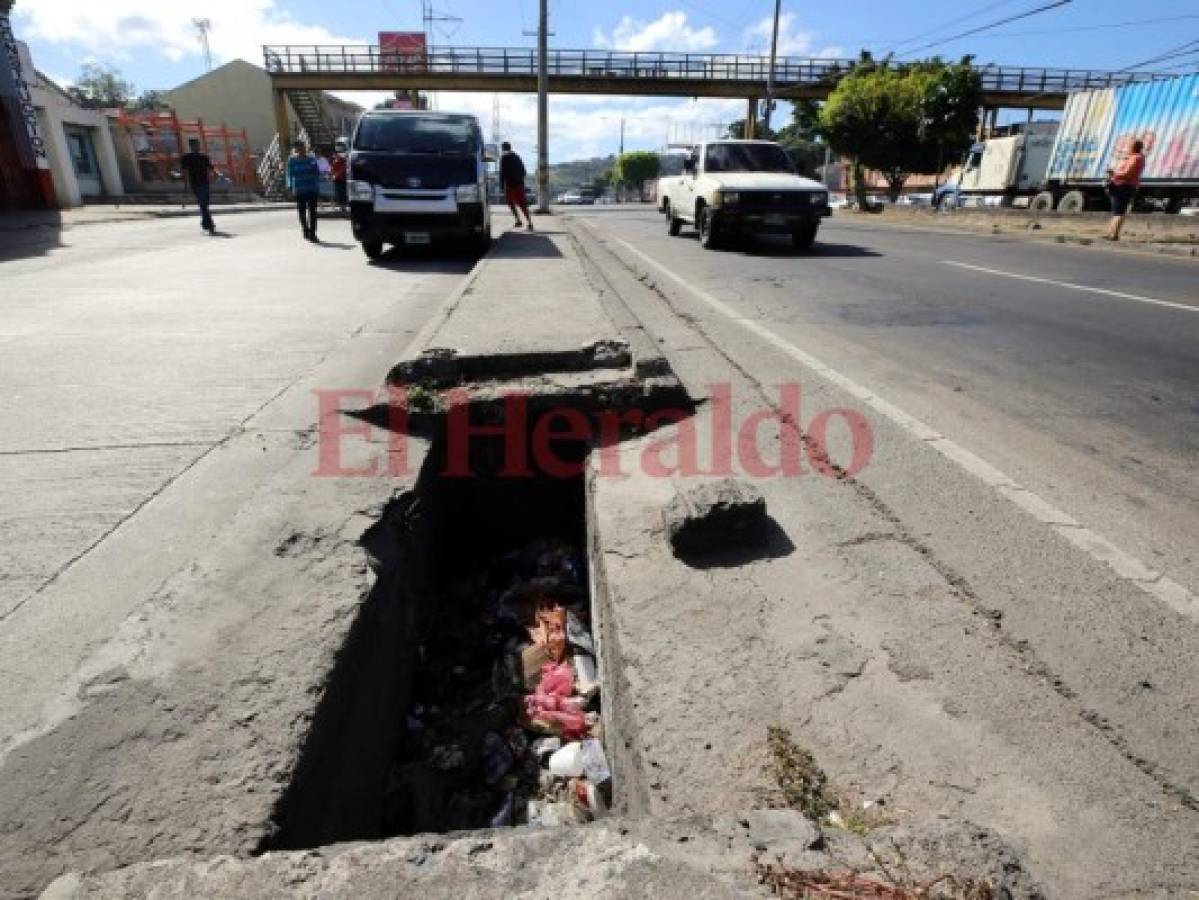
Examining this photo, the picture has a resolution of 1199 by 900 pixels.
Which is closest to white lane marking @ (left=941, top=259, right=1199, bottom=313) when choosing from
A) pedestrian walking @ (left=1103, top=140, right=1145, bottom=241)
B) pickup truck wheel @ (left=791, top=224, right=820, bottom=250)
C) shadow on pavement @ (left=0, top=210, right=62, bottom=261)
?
pickup truck wheel @ (left=791, top=224, right=820, bottom=250)

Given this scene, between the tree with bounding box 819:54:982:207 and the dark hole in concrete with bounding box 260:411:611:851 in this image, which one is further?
the tree with bounding box 819:54:982:207

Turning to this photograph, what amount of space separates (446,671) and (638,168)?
4283 inches

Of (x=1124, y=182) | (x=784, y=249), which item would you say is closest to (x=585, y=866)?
(x=784, y=249)

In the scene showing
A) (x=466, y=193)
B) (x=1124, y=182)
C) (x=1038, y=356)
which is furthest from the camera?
(x=1124, y=182)

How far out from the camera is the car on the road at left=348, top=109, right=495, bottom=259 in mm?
10734

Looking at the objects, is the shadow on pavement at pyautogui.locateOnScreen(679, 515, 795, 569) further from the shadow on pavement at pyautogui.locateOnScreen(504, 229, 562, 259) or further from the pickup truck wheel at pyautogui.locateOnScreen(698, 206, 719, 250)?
the pickup truck wheel at pyautogui.locateOnScreen(698, 206, 719, 250)

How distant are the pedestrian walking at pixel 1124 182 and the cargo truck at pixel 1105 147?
752cm

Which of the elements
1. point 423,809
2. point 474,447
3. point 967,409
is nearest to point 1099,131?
point 967,409

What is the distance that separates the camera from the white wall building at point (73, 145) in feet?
69.8

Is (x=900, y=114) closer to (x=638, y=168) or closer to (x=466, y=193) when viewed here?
(x=466, y=193)

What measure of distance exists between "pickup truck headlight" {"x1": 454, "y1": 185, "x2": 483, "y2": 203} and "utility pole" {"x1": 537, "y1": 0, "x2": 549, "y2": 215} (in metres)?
13.2

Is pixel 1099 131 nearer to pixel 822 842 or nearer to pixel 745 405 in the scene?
pixel 745 405

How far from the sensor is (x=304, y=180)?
538 inches

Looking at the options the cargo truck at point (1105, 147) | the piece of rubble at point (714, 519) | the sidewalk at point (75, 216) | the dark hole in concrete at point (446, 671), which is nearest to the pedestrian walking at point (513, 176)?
the sidewalk at point (75, 216)
